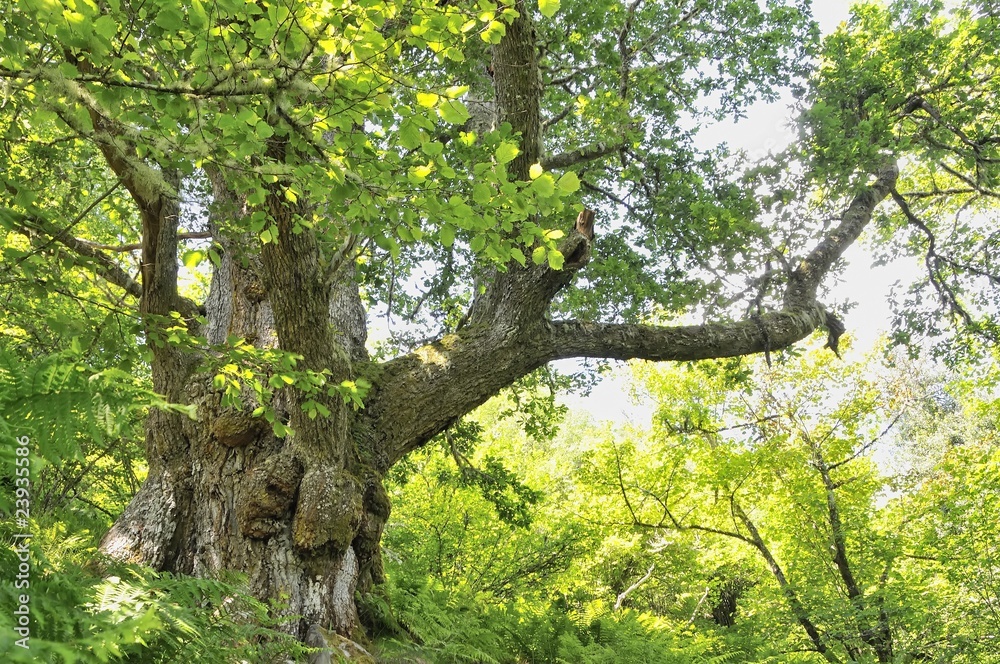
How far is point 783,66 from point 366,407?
19.8 feet

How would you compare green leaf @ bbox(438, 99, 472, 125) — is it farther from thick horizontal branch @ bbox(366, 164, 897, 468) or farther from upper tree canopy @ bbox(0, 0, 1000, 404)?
thick horizontal branch @ bbox(366, 164, 897, 468)

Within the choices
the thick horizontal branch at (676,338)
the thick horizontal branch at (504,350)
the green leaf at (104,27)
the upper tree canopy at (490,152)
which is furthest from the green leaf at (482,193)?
the thick horizontal branch at (676,338)

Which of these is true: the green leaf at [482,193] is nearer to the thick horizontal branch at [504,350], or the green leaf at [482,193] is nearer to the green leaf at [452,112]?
the green leaf at [452,112]

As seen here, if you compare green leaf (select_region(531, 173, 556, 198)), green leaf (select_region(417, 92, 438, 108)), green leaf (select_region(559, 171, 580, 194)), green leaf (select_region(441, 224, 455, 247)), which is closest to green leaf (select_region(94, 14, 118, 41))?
green leaf (select_region(417, 92, 438, 108))

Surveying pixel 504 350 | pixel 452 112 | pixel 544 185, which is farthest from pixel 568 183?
pixel 504 350

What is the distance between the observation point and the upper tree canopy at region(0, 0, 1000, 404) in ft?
7.04

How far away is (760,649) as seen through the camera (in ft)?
17.9

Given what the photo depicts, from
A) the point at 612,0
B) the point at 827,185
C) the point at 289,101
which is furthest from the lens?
the point at 827,185

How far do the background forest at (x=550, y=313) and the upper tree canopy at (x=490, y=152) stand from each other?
0.12 ft

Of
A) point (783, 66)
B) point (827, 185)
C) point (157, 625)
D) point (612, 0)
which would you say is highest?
point (783, 66)

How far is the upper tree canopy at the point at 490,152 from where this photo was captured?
214 cm

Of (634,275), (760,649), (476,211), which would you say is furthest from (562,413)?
(476,211)

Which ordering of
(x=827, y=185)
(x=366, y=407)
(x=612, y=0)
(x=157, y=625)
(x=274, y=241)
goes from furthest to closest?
(x=827, y=185)
(x=612, y=0)
(x=366, y=407)
(x=274, y=241)
(x=157, y=625)

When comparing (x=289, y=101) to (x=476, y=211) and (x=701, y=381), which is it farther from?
(x=701, y=381)
